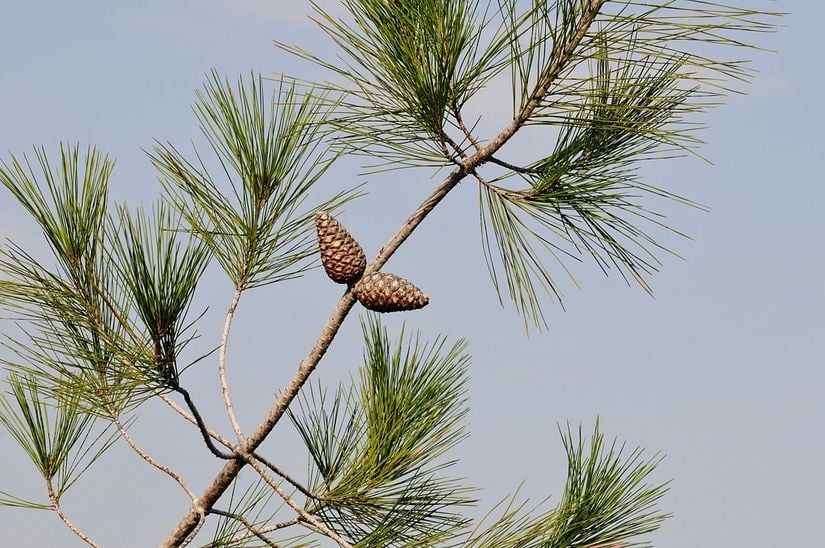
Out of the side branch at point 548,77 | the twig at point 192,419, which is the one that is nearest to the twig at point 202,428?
the twig at point 192,419

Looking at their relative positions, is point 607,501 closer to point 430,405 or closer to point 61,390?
point 430,405

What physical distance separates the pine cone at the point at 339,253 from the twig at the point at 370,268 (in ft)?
0.08

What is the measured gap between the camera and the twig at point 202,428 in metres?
1.84

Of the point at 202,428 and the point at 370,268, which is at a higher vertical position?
the point at 370,268

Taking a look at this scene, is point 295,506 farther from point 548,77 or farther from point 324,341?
point 548,77

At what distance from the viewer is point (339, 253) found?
6.05 ft

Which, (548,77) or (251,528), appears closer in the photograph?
(548,77)

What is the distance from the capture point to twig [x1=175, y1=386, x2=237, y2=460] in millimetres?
1840

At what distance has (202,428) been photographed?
1.86 meters

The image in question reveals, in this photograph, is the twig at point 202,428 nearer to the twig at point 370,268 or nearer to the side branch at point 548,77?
the twig at point 370,268

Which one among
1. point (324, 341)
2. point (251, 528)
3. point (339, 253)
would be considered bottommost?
point (251, 528)

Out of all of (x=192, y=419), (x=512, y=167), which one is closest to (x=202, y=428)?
(x=192, y=419)

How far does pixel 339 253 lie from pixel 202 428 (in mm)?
354

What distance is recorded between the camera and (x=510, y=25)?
176 centimetres
